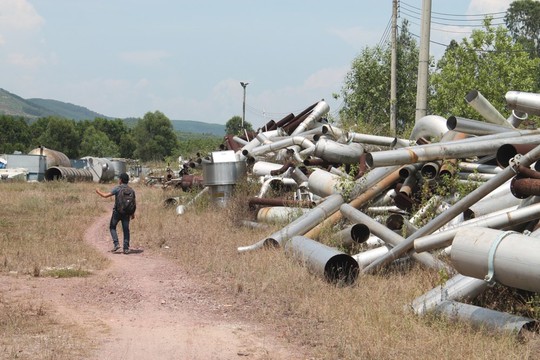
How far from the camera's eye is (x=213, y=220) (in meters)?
14.0

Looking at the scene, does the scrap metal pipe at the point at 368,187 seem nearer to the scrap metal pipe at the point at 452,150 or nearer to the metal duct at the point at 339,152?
the scrap metal pipe at the point at 452,150

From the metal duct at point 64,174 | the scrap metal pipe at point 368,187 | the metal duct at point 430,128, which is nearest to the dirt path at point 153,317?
the scrap metal pipe at point 368,187

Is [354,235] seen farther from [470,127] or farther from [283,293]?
[470,127]

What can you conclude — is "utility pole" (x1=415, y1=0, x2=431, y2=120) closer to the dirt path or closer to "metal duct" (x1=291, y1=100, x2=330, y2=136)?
"metal duct" (x1=291, y1=100, x2=330, y2=136)

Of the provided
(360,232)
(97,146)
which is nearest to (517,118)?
(360,232)

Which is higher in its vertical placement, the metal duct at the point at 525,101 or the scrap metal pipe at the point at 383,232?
the metal duct at the point at 525,101

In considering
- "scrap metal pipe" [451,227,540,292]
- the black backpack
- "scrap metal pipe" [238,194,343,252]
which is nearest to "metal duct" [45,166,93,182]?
the black backpack

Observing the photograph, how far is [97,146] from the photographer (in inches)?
3327

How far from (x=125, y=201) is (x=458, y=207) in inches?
228

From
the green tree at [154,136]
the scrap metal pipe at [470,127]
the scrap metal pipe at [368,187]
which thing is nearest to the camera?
the scrap metal pipe at [470,127]

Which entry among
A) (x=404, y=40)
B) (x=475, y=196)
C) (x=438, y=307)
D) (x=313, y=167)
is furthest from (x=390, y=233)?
(x=404, y=40)

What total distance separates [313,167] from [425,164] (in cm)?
403

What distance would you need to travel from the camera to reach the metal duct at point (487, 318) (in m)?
5.68

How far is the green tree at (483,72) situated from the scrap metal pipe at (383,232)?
812 inches
